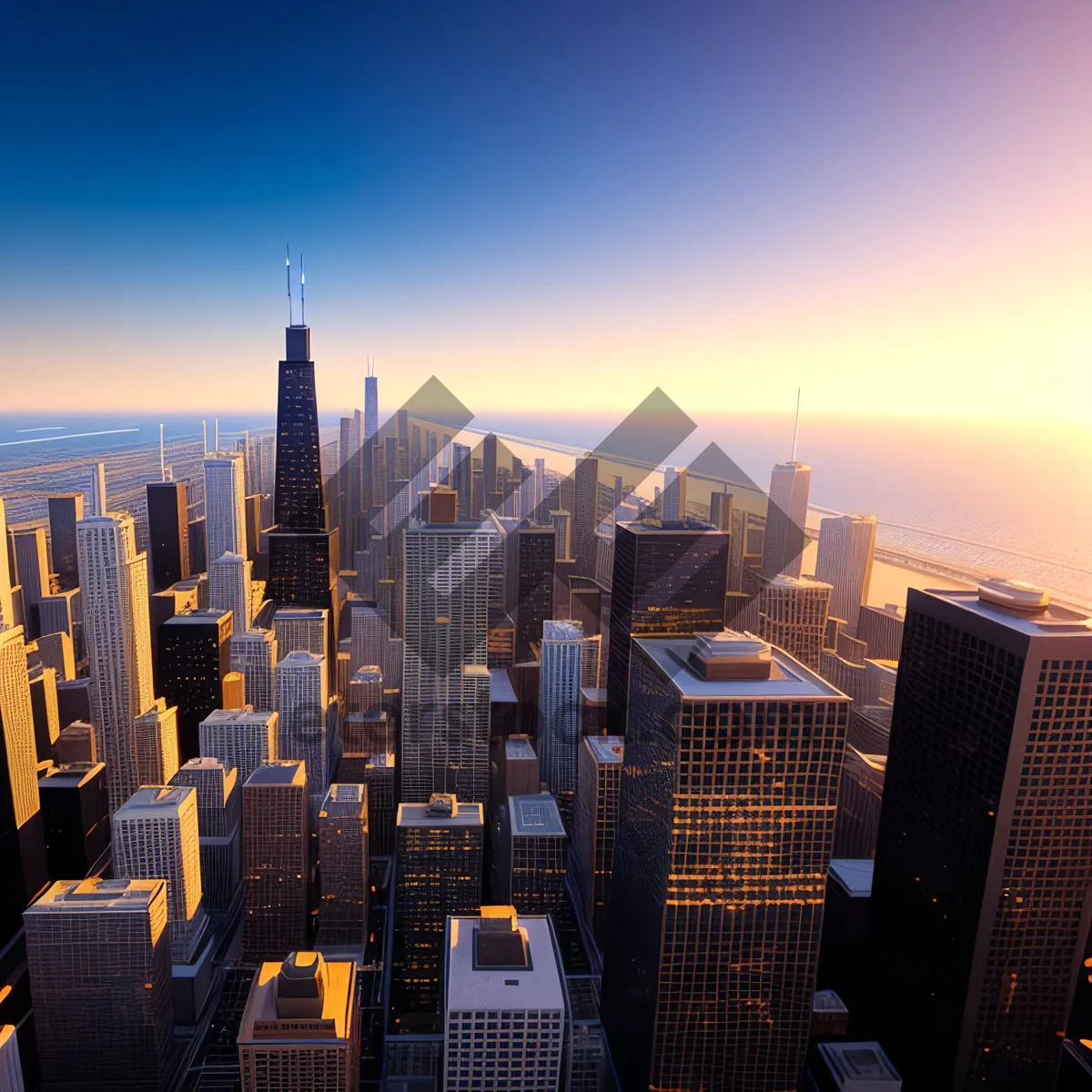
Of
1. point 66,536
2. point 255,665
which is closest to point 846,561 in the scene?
point 255,665

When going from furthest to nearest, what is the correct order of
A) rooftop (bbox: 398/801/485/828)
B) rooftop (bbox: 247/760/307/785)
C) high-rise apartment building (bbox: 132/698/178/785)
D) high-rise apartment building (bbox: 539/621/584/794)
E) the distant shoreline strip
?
1. high-rise apartment building (bbox: 539/621/584/794)
2. high-rise apartment building (bbox: 132/698/178/785)
3. rooftop (bbox: 247/760/307/785)
4. rooftop (bbox: 398/801/485/828)
5. the distant shoreline strip

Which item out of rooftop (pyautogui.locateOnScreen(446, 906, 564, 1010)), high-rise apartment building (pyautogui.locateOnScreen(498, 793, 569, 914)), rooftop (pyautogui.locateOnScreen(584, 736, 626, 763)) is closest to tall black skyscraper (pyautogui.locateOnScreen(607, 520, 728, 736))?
rooftop (pyautogui.locateOnScreen(584, 736, 626, 763))

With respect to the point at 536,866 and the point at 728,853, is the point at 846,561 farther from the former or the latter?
the point at 728,853

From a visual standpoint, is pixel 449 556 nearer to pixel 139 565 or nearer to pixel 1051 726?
pixel 139 565

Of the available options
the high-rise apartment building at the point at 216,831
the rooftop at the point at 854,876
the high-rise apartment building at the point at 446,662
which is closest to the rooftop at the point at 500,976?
the rooftop at the point at 854,876

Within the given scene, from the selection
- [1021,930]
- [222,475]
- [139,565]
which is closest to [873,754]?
[1021,930]

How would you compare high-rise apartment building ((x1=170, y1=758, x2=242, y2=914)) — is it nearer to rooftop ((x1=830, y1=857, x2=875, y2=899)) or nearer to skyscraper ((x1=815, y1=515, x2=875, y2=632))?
rooftop ((x1=830, y1=857, x2=875, y2=899))
